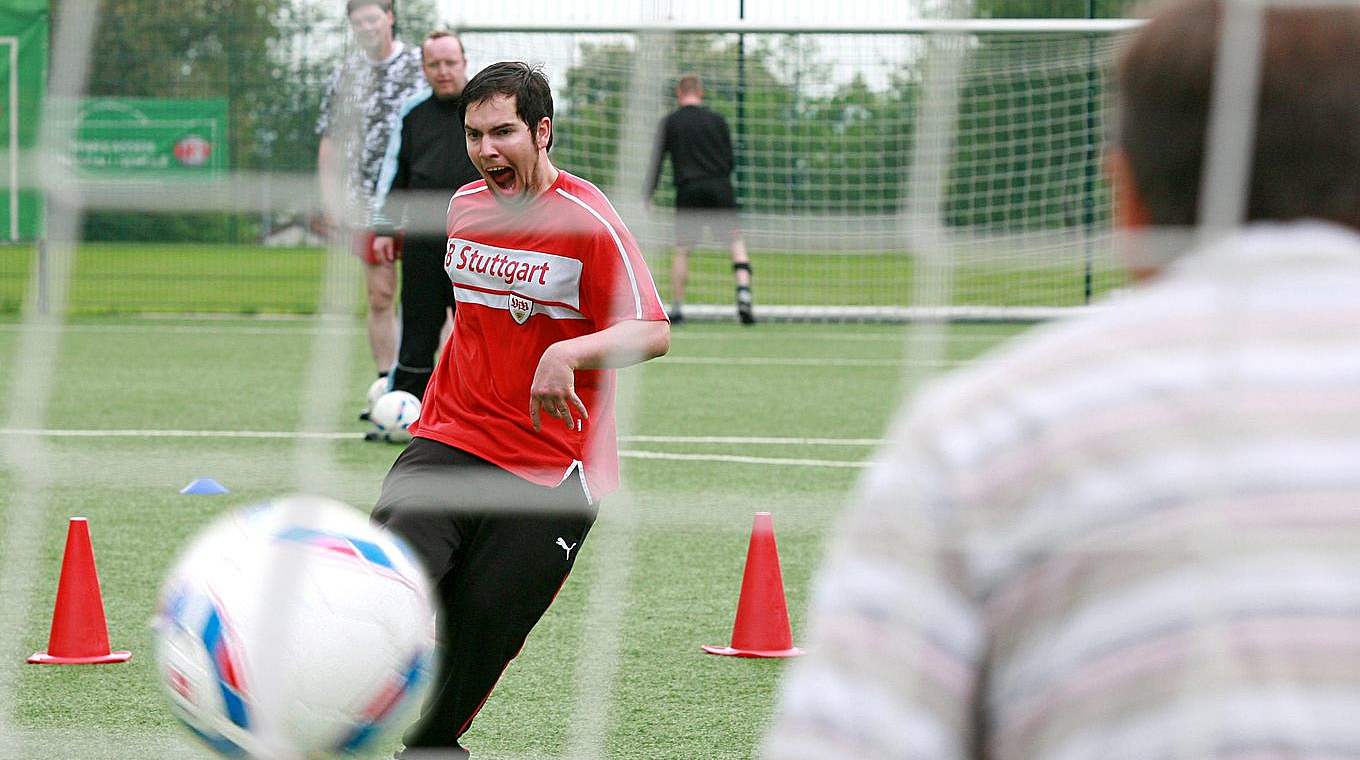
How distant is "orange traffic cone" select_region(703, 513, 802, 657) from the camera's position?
3.73 meters

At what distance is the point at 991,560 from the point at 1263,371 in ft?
0.58

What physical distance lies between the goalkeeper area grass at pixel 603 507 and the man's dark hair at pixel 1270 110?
2.26 m

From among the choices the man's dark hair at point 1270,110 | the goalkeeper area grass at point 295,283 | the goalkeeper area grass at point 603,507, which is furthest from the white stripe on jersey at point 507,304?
the goalkeeper area grass at point 295,283

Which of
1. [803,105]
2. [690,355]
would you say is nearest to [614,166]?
[803,105]

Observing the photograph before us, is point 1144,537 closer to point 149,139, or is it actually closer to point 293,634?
point 293,634

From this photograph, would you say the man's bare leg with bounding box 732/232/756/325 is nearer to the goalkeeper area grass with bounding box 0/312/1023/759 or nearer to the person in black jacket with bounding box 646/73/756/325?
the goalkeeper area grass with bounding box 0/312/1023/759

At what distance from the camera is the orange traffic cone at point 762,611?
373 centimetres

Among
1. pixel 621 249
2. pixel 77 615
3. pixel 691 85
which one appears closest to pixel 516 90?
pixel 621 249

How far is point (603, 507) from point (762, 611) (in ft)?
4.01

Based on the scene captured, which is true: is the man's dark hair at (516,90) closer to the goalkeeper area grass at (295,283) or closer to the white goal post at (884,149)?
the white goal post at (884,149)

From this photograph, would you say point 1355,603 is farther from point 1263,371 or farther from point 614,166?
point 614,166

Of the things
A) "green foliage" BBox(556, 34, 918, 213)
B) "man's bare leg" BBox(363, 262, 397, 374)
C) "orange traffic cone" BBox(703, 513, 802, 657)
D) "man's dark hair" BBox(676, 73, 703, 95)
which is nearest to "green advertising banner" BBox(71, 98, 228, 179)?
"orange traffic cone" BBox(703, 513, 802, 657)

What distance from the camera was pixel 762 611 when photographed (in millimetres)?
3754

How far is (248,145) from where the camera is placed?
441cm
